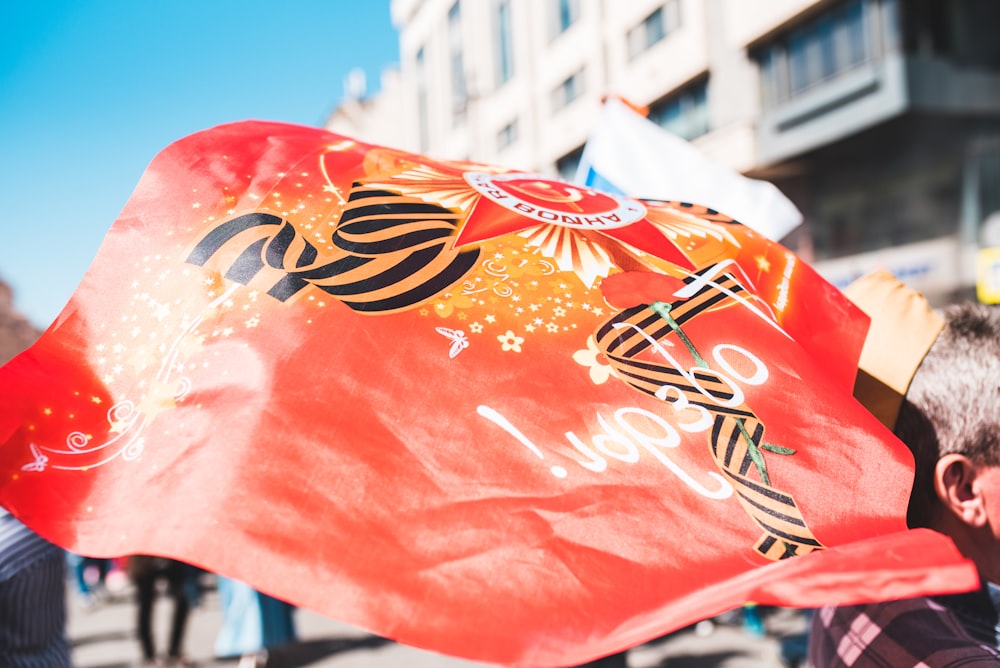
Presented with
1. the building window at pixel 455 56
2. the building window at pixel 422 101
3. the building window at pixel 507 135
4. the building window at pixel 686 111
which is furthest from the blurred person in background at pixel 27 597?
the building window at pixel 422 101

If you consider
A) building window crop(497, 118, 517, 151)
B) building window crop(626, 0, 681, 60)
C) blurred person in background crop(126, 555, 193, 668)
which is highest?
building window crop(626, 0, 681, 60)

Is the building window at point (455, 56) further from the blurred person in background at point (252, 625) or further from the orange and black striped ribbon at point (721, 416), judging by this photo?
the orange and black striped ribbon at point (721, 416)

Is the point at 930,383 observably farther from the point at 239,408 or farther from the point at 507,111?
the point at 507,111

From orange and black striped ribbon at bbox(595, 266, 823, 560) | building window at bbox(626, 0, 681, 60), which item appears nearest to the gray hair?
orange and black striped ribbon at bbox(595, 266, 823, 560)

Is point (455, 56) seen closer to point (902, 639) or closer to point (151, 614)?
point (151, 614)

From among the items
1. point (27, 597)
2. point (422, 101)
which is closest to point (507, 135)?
point (422, 101)

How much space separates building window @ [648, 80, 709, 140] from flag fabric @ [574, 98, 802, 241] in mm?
14968

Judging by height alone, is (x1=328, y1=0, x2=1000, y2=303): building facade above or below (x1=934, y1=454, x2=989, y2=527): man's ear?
above

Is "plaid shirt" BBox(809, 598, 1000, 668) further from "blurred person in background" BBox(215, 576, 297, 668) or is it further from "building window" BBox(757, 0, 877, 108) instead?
"building window" BBox(757, 0, 877, 108)

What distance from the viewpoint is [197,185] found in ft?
3.89

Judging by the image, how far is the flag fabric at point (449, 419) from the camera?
2.70 feet

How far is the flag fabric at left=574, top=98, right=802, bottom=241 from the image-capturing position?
2.08 meters

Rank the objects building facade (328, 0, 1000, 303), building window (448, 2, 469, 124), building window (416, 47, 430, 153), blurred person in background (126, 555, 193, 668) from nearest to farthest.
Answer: blurred person in background (126, 555, 193, 668), building facade (328, 0, 1000, 303), building window (448, 2, 469, 124), building window (416, 47, 430, 153)

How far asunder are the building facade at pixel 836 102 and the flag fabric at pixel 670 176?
12630 millimetres
